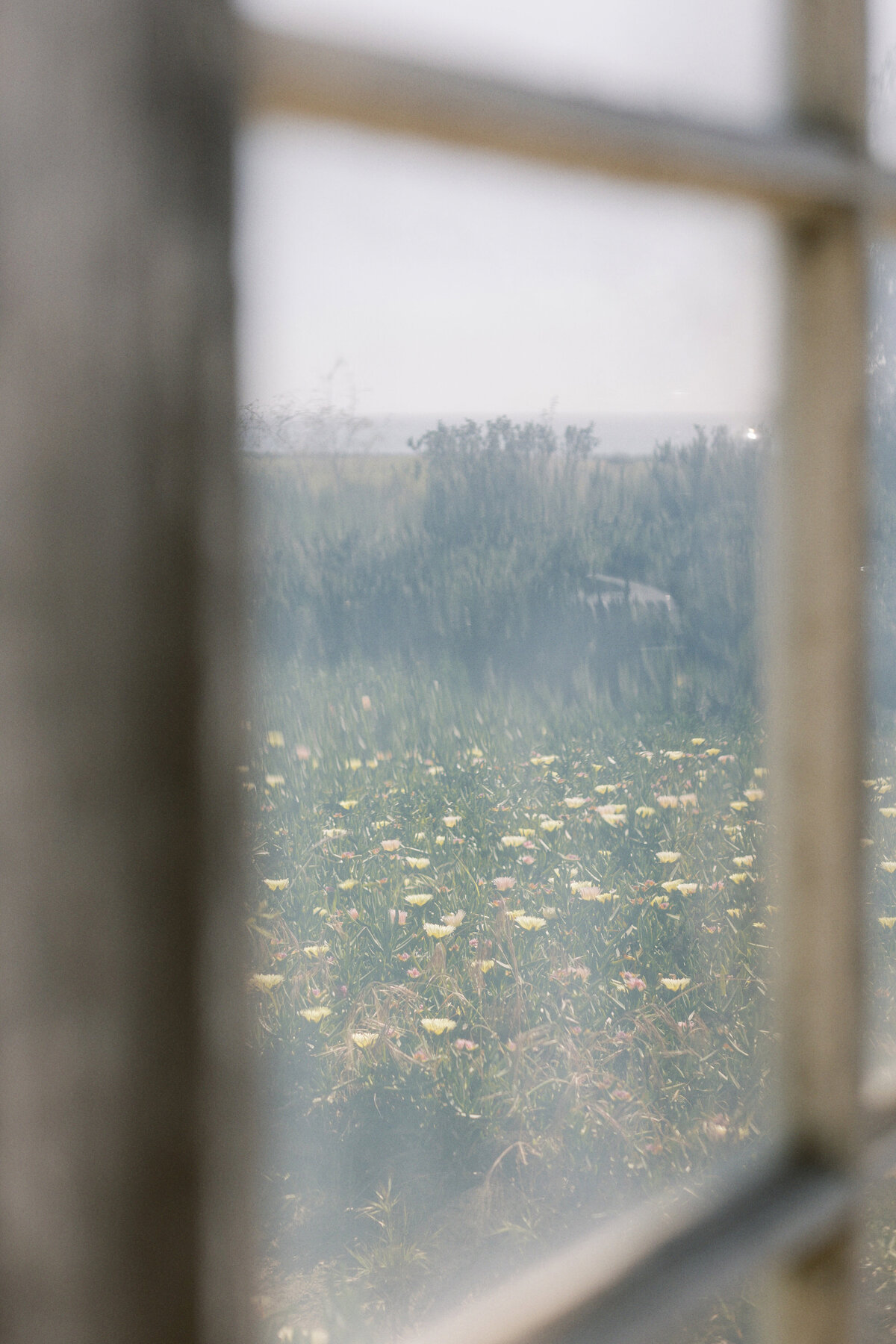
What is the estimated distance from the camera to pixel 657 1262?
34.4 inches

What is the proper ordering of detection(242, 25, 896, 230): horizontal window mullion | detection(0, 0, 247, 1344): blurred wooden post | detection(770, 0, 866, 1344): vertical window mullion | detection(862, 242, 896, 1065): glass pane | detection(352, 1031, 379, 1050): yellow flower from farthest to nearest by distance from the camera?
detection(862, 242, 896, 1065): glass pane < detection(770, 0, 866, 1344): vertical window mullion < detection(352, 1031, 379, 1050): yellow flower < detection(242, 25, 896, 230): horizontal window mullion < detection(0, 0, 247, 1344): blurred wooden post

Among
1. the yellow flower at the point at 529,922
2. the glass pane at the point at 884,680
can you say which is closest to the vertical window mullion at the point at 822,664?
the glass pane at the point at 884,680

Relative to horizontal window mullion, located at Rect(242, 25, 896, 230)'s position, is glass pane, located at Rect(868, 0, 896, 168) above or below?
above

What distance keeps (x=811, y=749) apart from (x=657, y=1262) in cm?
46

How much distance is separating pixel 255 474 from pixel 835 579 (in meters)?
0.57

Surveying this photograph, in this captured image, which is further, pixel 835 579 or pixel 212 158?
pixel 835 579

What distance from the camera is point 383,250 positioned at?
0.71 m

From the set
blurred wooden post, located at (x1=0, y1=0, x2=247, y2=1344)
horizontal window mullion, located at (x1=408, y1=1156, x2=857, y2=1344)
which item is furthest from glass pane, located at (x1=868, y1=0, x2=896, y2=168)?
horizontal window mullion, located at (x1=408, y1=1156, x2=857, y2=1344)

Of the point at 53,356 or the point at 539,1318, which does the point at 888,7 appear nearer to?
the point at 53,356

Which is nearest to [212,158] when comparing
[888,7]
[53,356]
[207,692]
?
[53,356]

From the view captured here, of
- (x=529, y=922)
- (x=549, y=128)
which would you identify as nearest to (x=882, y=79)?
(x=549, y=128)

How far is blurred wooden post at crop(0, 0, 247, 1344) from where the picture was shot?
1.62 ft

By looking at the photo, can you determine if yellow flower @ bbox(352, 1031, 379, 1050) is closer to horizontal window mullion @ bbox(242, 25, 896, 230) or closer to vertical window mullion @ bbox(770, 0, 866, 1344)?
vertical window mullion @ bbox(770, 0, 866, 1344)

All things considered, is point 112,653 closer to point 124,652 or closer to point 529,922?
point 124,652
